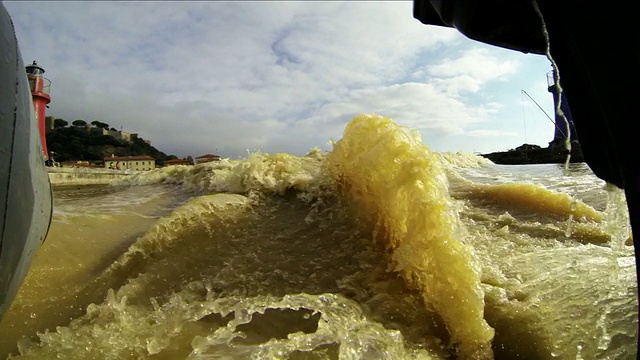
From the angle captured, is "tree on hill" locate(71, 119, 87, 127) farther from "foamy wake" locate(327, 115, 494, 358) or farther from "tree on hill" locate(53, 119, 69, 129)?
"foamy wake" locate(327, 115, 494, 358)

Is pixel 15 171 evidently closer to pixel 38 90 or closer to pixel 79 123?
pixel 38 90

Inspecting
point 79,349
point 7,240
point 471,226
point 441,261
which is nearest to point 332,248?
point 441,261

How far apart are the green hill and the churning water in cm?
5629

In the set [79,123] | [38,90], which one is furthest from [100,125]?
[38,90]

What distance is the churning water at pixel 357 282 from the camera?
5.60 ft

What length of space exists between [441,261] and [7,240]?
77.5 inches

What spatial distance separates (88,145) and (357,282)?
70.3 m

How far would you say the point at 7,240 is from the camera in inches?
44.6

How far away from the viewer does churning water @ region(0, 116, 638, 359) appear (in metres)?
1.71

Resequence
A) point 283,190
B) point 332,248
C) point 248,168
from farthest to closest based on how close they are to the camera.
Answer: point 248,168, point 283,190, point 332,248

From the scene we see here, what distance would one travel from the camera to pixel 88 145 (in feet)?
197

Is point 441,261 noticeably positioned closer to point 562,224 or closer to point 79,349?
point 79,349

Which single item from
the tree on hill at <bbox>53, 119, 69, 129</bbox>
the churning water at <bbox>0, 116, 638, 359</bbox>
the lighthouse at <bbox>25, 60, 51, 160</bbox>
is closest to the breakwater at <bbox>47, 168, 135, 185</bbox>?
the lighthouse at <bbox>25, 60, 51, 160</bbox>

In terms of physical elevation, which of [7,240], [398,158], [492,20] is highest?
[492,20]
